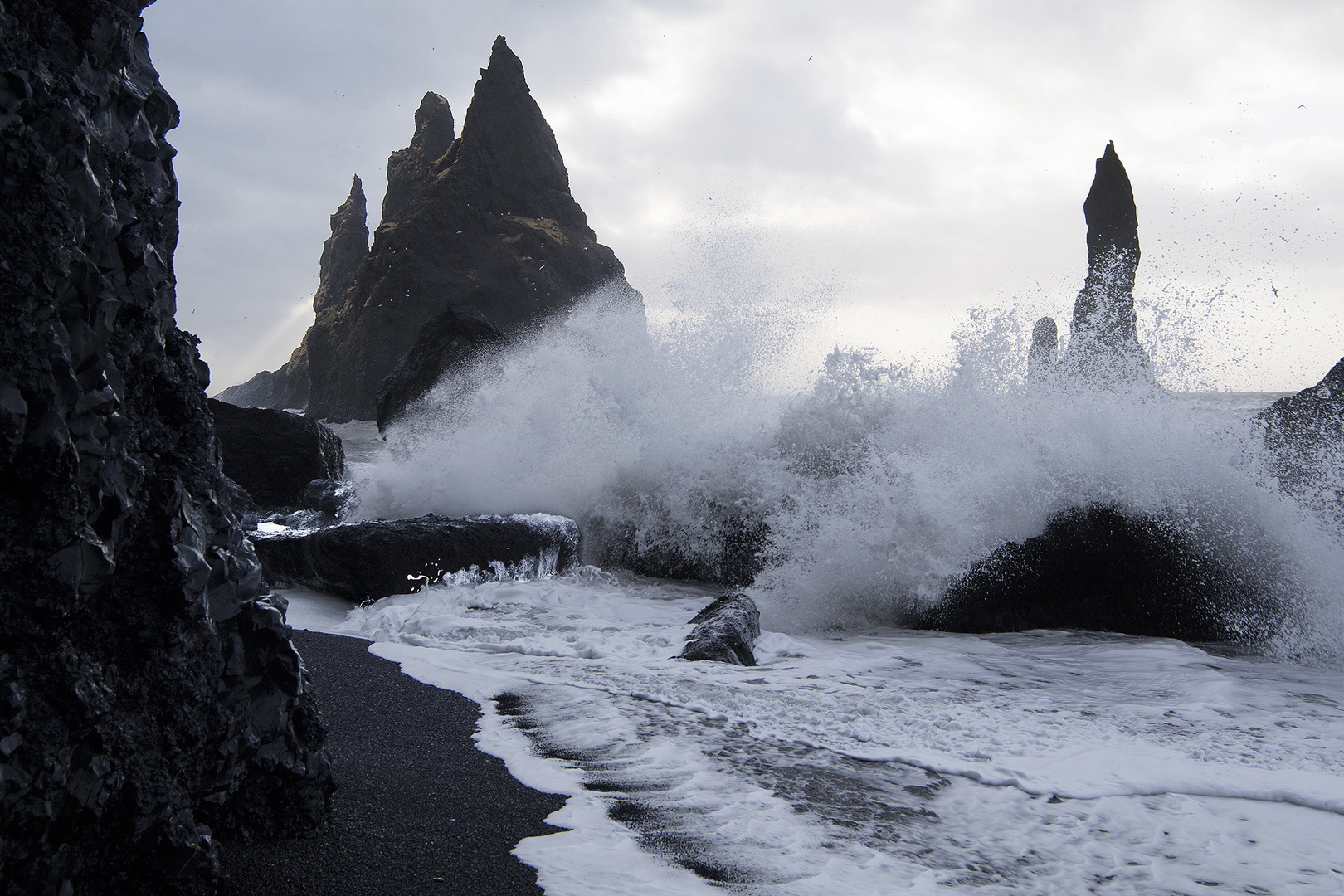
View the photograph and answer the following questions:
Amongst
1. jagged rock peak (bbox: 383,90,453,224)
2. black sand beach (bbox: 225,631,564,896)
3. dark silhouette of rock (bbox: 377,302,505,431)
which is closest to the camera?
black sand beach (bbox: 225,631,564,896)

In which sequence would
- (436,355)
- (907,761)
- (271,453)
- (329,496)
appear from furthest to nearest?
(436,355) < (271,453) < (329,496) < (907,761)

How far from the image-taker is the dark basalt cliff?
0.95 meters

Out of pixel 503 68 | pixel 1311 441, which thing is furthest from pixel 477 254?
pixel 1311 441

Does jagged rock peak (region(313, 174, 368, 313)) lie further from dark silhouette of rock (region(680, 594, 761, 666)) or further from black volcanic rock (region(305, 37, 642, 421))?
dark silhouette of rock (region(680, 594, 761, 666))

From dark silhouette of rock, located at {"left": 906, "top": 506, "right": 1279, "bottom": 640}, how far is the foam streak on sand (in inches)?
16.2

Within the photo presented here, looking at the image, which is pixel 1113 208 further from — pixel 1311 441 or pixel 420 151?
pixel 420 151

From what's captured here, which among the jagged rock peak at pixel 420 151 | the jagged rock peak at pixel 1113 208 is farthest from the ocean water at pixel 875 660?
the jagged rock peak at pixel 420 151

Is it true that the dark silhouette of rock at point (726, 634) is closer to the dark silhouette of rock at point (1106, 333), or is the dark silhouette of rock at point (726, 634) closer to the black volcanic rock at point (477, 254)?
the dark silhouette of rock at point (1106, 333)

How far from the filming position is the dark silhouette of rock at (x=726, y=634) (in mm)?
3564

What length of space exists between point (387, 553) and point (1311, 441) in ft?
19.9

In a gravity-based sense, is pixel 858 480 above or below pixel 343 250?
below

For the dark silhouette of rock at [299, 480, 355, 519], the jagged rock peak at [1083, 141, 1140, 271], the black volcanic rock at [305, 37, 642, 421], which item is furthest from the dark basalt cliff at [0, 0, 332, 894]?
the black volcanic rock at [305, 37, 642, 421]

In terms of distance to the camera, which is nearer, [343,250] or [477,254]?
[477,254]

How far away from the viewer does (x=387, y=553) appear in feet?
16.4
